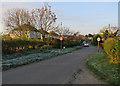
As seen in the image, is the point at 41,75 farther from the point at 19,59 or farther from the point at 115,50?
the point at 19,59

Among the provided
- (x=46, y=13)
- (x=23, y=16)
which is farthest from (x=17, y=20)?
(x=46, y=13)

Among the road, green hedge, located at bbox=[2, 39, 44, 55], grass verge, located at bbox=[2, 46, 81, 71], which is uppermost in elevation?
green hedge, located at bbox=[2, 39, 44, 55]

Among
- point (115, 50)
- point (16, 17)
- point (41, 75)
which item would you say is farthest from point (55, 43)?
point (41, 75)

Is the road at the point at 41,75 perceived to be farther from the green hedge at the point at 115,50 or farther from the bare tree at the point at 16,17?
the bare tree at the point at 16,17

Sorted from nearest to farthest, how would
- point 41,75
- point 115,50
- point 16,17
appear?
point 41,75
point 115,50
point 16,17

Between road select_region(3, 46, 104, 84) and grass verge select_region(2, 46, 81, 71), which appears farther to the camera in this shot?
grass verge select_region(2, 46, 81, 71)

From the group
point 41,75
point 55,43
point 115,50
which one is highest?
point 115,50

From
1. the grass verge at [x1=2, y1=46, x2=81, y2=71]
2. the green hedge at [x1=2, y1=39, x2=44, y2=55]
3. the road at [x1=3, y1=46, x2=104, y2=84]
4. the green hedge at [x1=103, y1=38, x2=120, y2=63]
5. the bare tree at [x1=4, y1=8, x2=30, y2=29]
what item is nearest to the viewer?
the road at [x1=3, y1=46, x2=104, y2=84]

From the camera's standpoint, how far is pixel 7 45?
14.8m

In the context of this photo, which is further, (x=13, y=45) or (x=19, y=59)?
(x=13, y=45)

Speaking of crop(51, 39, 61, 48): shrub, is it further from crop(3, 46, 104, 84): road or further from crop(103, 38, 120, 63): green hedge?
crop(103, 38, 120, 63): green hedge

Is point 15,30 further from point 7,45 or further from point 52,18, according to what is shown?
point 7,45

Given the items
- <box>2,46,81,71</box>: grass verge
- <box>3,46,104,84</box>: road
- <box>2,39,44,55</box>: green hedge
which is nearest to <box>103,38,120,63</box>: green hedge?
<box>3,46,104,84</box>: road

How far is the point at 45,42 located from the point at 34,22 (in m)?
5.50
